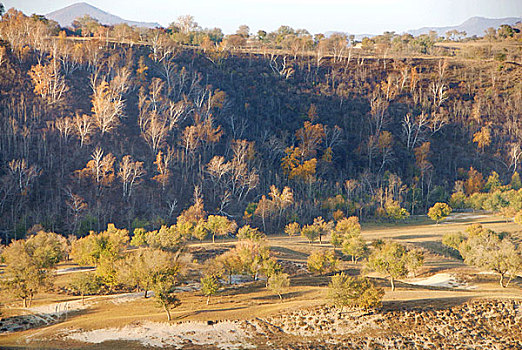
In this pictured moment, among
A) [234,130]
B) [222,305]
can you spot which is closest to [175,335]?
[222,305]

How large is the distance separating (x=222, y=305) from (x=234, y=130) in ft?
273

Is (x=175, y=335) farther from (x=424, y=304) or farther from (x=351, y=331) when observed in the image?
(x=424, y=304)

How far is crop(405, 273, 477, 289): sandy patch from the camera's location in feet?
198

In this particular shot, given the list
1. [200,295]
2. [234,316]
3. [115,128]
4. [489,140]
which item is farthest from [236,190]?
[489,140]

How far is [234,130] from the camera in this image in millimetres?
128500

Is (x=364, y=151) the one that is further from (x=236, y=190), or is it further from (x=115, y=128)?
(x=115, y=128)

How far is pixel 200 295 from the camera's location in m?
54.3

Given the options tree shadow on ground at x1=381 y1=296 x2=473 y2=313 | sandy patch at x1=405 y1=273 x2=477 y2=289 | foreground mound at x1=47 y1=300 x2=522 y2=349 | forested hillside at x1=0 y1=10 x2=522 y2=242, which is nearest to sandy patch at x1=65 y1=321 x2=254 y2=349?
foreground mound at x1=47 y1=300 x2=522 y2=349

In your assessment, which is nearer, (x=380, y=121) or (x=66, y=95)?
(x=66, y=95)

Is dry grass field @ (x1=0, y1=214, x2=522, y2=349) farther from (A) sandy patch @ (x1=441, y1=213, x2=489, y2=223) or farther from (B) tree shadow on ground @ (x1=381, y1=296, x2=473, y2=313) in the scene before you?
(A) sandy patch @ (x1=441, y1=213, x2=489, y2=223)

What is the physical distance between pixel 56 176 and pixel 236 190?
1599 inches

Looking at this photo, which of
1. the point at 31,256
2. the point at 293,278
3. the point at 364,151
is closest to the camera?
the point at 31,256

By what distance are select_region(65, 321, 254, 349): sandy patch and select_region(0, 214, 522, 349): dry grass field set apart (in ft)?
0.31

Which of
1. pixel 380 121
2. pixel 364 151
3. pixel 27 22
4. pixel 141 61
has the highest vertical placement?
pixel 27 22
